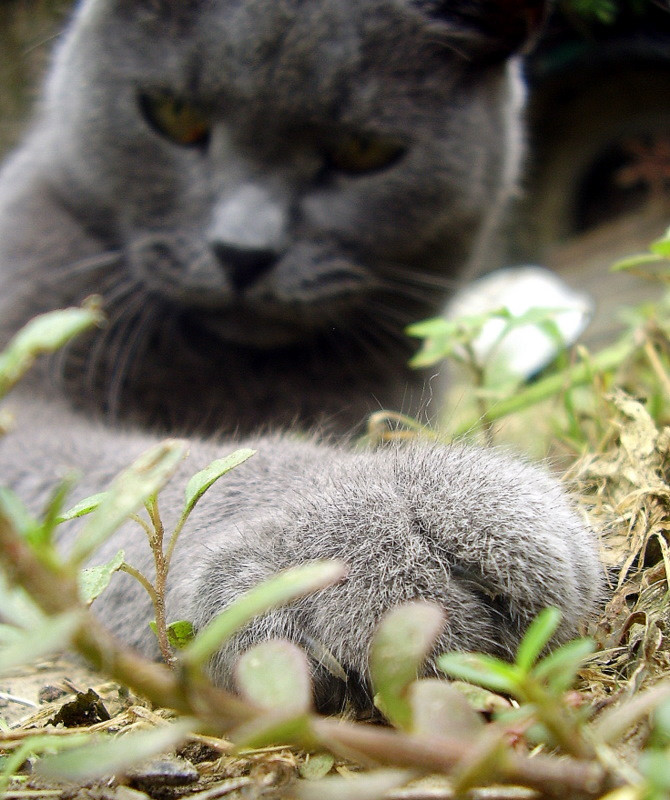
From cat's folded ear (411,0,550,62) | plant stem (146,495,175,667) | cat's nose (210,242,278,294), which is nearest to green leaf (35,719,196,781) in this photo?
plant stem (146,495,175,667)

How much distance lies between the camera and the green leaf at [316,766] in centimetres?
49

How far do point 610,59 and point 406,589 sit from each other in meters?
2.89

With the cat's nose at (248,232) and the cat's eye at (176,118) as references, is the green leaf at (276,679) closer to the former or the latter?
the cat's nose at (248,232)

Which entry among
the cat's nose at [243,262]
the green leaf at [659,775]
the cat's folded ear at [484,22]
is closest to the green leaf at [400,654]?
the green leaf at [659,775]

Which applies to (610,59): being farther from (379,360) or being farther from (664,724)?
(664,724)

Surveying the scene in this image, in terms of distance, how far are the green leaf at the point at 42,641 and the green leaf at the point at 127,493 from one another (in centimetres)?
3

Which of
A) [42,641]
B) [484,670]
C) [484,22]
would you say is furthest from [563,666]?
[484,22]

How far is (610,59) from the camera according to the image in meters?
2.86

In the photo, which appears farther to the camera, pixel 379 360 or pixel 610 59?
pixel 610 59

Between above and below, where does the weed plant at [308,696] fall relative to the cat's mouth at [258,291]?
below

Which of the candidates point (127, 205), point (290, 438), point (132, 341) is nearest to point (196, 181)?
point (127, 205)

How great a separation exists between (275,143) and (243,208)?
14 centimetres

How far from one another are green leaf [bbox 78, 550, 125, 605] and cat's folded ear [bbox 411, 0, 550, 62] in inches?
43.9

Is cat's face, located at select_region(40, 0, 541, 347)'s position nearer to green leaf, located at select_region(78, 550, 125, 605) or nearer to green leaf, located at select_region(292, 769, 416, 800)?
green leaf, located at select_region(78, 550, 125, 605)
